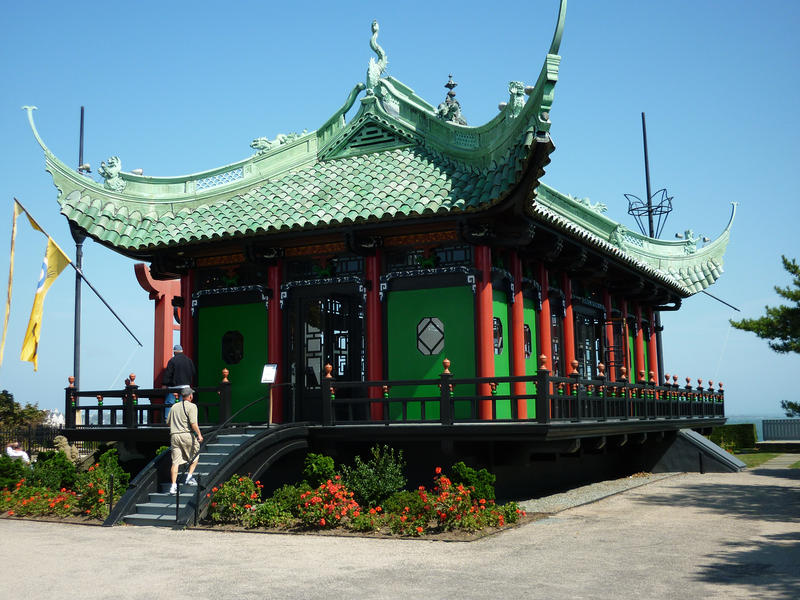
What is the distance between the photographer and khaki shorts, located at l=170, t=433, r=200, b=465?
14789 mm

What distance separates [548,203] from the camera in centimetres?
2111

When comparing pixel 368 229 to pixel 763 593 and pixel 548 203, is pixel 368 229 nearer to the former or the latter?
pixel 548 203

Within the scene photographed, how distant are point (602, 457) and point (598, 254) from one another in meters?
5.64

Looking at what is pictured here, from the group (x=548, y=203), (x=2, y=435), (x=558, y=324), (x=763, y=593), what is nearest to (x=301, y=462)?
(x=558, y=324)

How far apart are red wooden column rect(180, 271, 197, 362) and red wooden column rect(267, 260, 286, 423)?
2286 mm

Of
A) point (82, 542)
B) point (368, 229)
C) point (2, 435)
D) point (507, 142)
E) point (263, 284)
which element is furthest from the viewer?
point (2, 435)

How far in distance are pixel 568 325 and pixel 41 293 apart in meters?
12.9

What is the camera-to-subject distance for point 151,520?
1384 cm

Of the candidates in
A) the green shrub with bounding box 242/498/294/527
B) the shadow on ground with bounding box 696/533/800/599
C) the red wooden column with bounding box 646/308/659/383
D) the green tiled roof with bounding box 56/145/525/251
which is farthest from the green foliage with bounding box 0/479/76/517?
the red wooden column with bounding box 646/308/659/383

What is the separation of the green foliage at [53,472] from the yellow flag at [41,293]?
304cm

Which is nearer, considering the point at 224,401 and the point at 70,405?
the point at 224,401

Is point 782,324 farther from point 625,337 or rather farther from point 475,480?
point 475,480

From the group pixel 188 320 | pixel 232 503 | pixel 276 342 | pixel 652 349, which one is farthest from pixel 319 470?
pixel 652 349

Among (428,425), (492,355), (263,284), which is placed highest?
(263,284)
